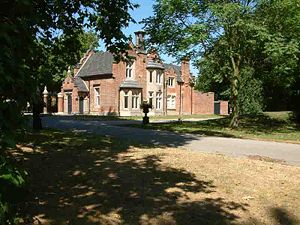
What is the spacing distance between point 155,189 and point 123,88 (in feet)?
134

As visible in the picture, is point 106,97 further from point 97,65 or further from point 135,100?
point 97,65

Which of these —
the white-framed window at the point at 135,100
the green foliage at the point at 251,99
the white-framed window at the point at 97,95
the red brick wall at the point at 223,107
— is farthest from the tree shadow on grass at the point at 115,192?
the red brick wall at the point at 223,107

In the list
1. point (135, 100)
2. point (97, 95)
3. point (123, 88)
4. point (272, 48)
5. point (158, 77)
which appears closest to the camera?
point (272, 48)

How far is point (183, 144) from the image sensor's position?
15.2 metres

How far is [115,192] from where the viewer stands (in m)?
7.30

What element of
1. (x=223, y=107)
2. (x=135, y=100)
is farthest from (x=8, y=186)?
(x=223, y=107)

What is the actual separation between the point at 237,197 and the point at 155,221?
2.05m

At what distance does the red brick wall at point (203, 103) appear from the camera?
2314 inches

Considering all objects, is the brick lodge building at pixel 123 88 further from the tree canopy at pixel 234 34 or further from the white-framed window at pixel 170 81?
the tree canopy at pixel 234 34

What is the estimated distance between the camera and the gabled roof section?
4962cm

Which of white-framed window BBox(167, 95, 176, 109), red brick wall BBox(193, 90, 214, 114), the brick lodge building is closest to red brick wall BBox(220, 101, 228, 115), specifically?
red brick wall BBox(193, 90, 214, 114)

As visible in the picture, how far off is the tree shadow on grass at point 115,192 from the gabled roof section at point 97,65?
38819mm

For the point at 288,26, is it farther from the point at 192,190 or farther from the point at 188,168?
the point at 192,190

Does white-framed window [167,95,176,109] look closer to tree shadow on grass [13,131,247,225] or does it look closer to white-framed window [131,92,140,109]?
white-framed window [131,92,140,109]
